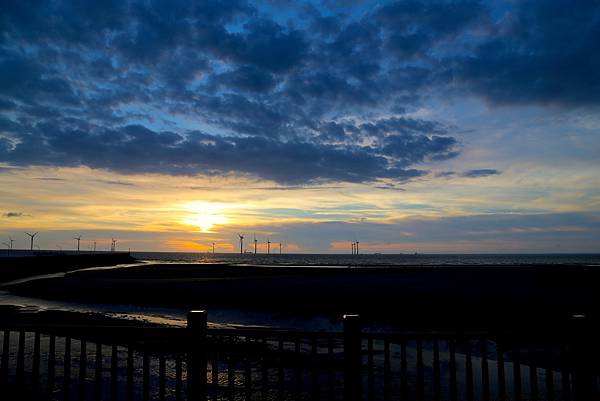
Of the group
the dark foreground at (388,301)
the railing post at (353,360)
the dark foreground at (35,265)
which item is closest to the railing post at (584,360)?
the railing post at (353,360)

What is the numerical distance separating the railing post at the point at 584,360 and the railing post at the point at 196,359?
210 inches

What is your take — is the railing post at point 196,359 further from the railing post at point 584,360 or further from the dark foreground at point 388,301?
the dark foreground at point 388,301

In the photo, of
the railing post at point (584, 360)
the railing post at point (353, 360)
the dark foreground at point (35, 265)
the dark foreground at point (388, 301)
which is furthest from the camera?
the dark foreground at point (35, 265)

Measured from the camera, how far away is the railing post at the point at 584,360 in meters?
6.35

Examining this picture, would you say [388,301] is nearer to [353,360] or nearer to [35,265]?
[353,360]

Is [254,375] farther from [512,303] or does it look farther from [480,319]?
[512,303]

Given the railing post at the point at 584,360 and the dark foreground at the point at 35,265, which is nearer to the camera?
the railing post at the point at 584,360

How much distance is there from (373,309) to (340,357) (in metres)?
10.6

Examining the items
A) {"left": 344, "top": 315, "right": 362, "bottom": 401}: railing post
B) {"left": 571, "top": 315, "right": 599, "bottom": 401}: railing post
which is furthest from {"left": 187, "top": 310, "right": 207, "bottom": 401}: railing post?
{"left": 571, "top": 315, "right": 599, "bottom": 401}: railing post

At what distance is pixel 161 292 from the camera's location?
35.7 meters

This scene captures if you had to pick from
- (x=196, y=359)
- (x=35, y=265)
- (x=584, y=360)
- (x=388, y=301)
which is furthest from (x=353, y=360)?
(x=35, y=265)

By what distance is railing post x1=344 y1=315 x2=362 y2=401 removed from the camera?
6.16 meters

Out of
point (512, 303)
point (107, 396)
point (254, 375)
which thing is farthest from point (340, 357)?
point (512, 303)

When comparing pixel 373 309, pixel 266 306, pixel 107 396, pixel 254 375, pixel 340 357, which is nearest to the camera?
pixel 107 396
